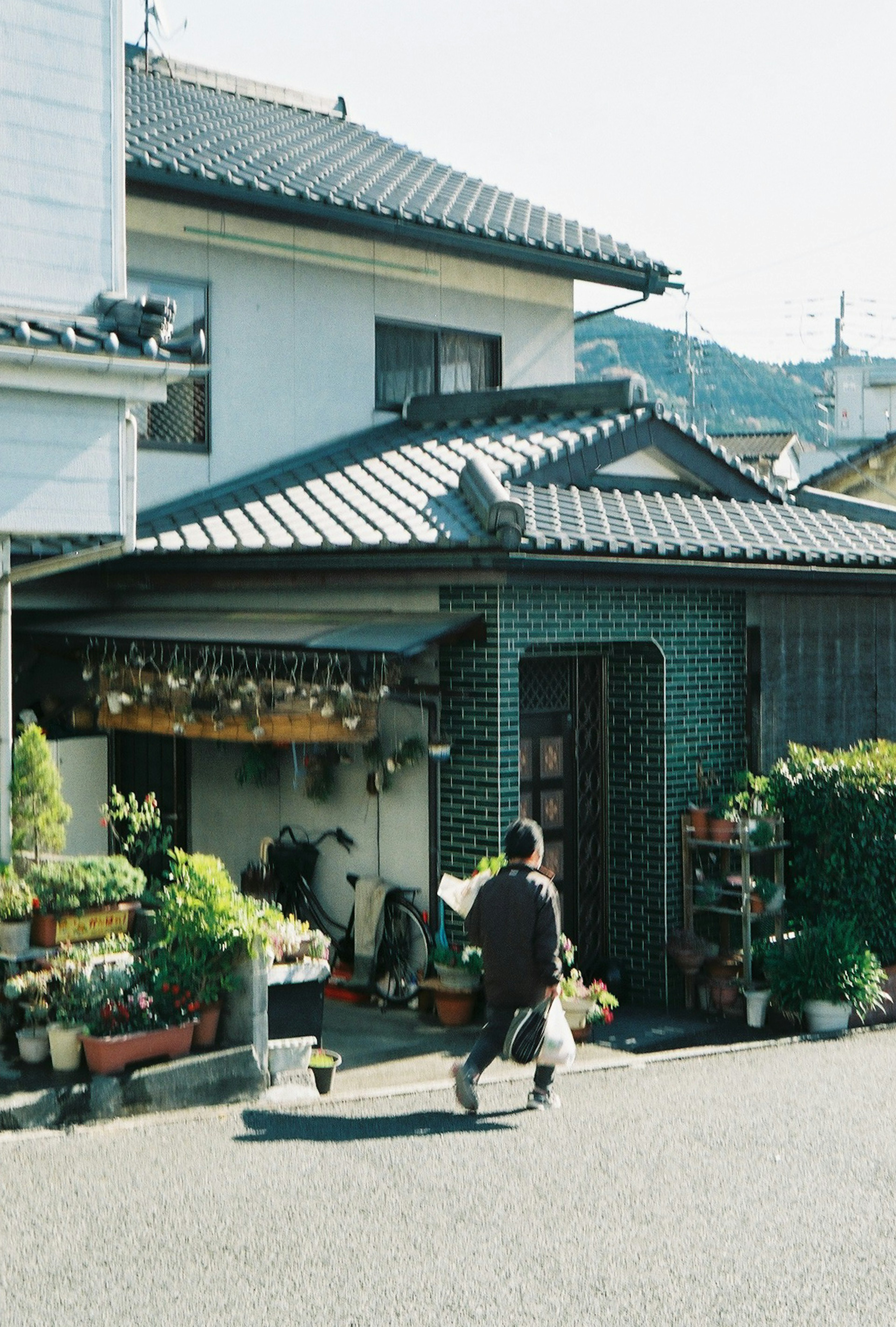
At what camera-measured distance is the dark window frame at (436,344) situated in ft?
52.0

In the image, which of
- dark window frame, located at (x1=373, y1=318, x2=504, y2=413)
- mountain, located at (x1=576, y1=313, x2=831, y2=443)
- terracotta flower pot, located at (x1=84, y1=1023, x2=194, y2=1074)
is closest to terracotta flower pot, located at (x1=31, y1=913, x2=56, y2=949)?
terracotta flower pot, located at (x1=84, y1=1023, x2=194, y2=1074)

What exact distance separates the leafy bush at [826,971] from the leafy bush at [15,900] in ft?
19.3

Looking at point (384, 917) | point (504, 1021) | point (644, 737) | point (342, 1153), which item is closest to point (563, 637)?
point (644, 737)

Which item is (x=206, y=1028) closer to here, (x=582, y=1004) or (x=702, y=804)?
(x=582, y=1004)

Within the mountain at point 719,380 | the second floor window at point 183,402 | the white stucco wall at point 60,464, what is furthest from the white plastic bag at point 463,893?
the mountain at point 719,380

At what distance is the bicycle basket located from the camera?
41.0 ft

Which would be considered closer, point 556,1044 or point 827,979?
point 556,1044

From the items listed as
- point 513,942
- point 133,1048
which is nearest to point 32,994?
point 133,1048

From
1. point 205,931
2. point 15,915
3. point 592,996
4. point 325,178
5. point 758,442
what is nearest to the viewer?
point 205,931

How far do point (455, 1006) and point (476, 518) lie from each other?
12.6 feet

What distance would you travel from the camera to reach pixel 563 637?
11.7m

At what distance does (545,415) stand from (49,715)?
5.67 metres

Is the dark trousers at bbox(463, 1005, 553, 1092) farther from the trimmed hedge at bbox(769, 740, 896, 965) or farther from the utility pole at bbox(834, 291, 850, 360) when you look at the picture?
the utility pole at bbox(834, 291, 850, 360)

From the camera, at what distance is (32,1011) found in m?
9.00
